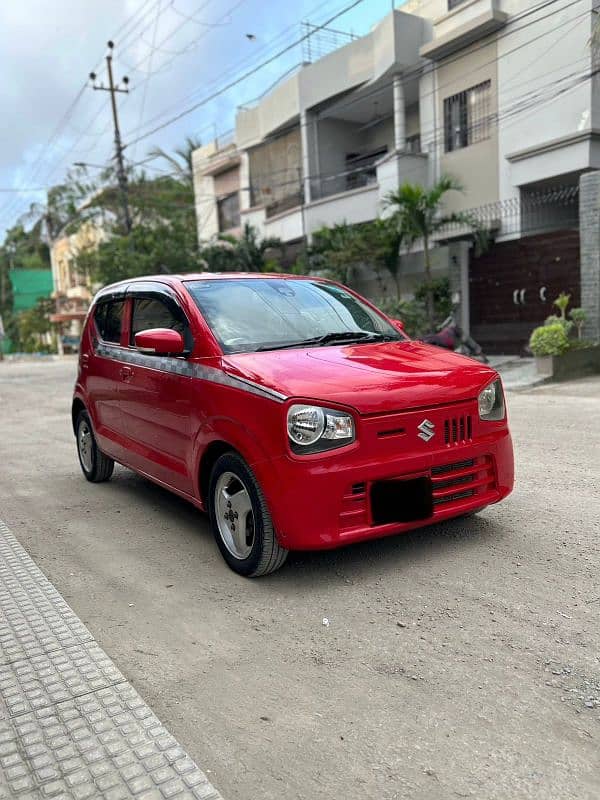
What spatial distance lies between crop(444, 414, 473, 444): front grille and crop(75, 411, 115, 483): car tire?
11.8 feet

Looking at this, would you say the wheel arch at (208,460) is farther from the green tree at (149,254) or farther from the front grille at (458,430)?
the green tree at (149,254)

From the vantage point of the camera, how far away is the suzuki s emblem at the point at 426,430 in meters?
3.73

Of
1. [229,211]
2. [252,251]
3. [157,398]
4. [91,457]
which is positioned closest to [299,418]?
[157,398]

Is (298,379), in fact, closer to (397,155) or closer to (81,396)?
(81,396)

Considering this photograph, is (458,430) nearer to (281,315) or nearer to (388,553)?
(388,553)

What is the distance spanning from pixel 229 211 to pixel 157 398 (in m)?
26.6

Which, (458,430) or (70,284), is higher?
(70,284)

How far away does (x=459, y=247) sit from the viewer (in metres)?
17.5

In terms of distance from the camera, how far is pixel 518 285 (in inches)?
635

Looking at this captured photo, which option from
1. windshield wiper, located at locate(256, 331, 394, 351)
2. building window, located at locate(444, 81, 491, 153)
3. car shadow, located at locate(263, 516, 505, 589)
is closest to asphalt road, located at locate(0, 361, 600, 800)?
car shadow, located at locate(263, 516, 505, 589)

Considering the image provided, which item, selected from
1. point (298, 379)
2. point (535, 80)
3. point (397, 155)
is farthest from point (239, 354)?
point (397, 155)

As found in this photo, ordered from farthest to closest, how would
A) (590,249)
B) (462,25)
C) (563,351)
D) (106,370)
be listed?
(462,25) → (590,249) → (563,351) → (106,370)

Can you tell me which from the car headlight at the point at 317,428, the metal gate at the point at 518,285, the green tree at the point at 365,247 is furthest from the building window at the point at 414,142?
the car headlight at the point at 317,428

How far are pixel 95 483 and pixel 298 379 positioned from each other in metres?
3.62
